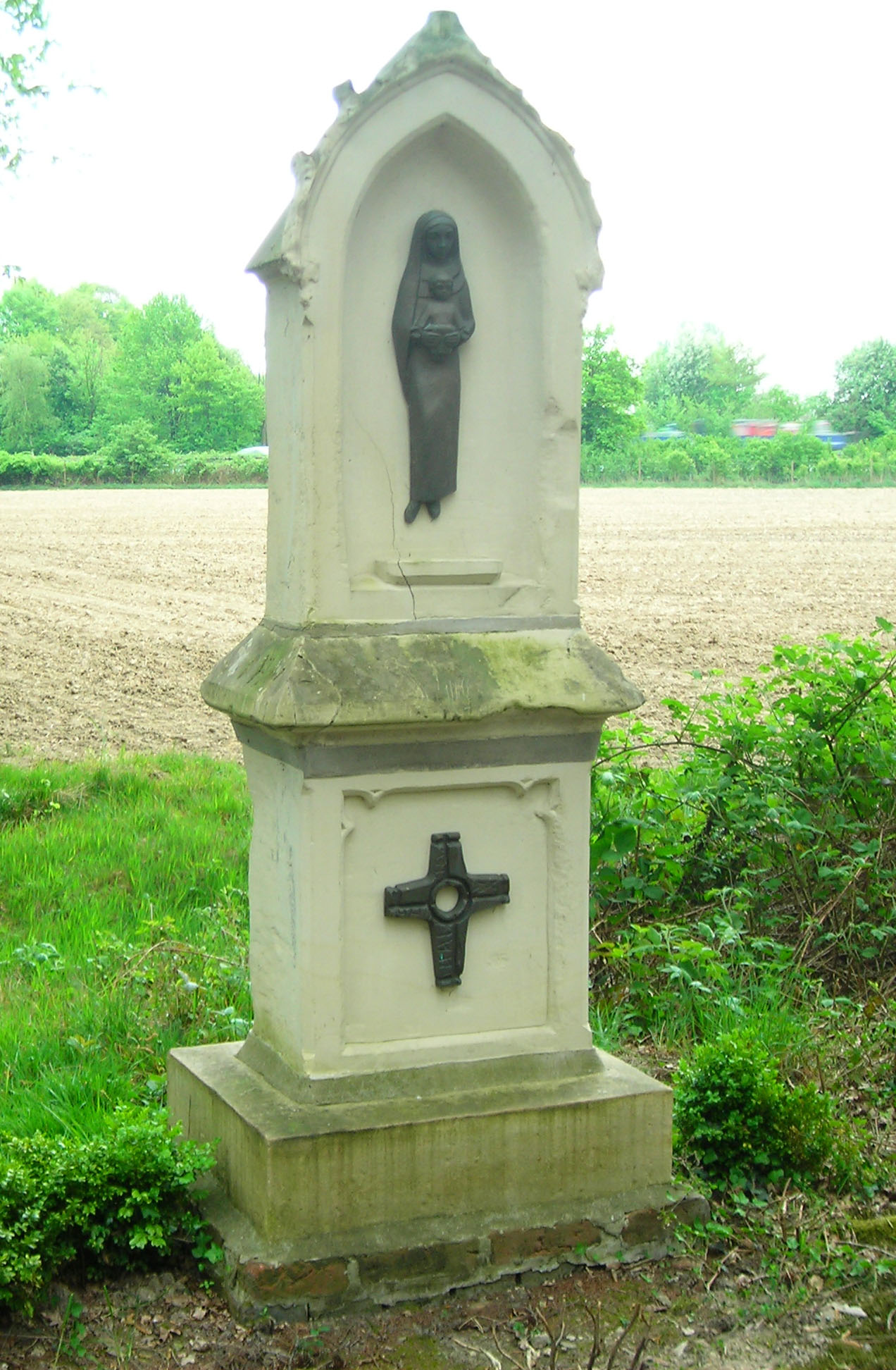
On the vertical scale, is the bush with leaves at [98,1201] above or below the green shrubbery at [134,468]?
below

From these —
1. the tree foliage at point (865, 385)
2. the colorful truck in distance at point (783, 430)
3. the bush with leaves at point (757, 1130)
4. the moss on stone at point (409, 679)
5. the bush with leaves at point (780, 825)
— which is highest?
the tree foliage at point (865, 385)

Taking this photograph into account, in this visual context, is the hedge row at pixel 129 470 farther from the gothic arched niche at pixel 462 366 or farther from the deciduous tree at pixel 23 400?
the gothic arched niche at pixel 462 366

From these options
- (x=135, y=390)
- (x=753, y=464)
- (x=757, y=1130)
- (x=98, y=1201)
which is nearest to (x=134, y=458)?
(x=135, y=390)

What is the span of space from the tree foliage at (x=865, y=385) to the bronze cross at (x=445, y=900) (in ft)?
187

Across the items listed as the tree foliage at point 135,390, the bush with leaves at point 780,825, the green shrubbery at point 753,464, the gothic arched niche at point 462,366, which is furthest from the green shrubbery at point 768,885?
the tree foliage at point 135,390

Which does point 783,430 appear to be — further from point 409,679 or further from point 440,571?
point 409,679

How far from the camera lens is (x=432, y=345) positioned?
3623mm

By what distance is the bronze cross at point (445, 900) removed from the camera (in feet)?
12.0

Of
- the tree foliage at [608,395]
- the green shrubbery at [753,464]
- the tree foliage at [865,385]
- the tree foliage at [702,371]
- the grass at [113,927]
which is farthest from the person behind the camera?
the tree foliage at [702,371]

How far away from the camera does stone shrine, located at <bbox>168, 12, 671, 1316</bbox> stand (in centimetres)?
347

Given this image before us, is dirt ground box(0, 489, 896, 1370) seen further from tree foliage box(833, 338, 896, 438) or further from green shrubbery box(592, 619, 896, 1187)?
tree foliage box(833, 338, 896, 438)

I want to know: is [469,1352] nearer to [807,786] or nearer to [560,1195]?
[560,1195]

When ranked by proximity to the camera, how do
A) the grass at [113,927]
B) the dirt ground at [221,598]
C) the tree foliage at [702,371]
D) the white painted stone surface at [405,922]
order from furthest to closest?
the tree foliage at [702,371], the dirt ground at [221,598], the grass at [113,927], the white painted stone surface at [405,922]

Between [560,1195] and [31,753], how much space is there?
6.57 m
